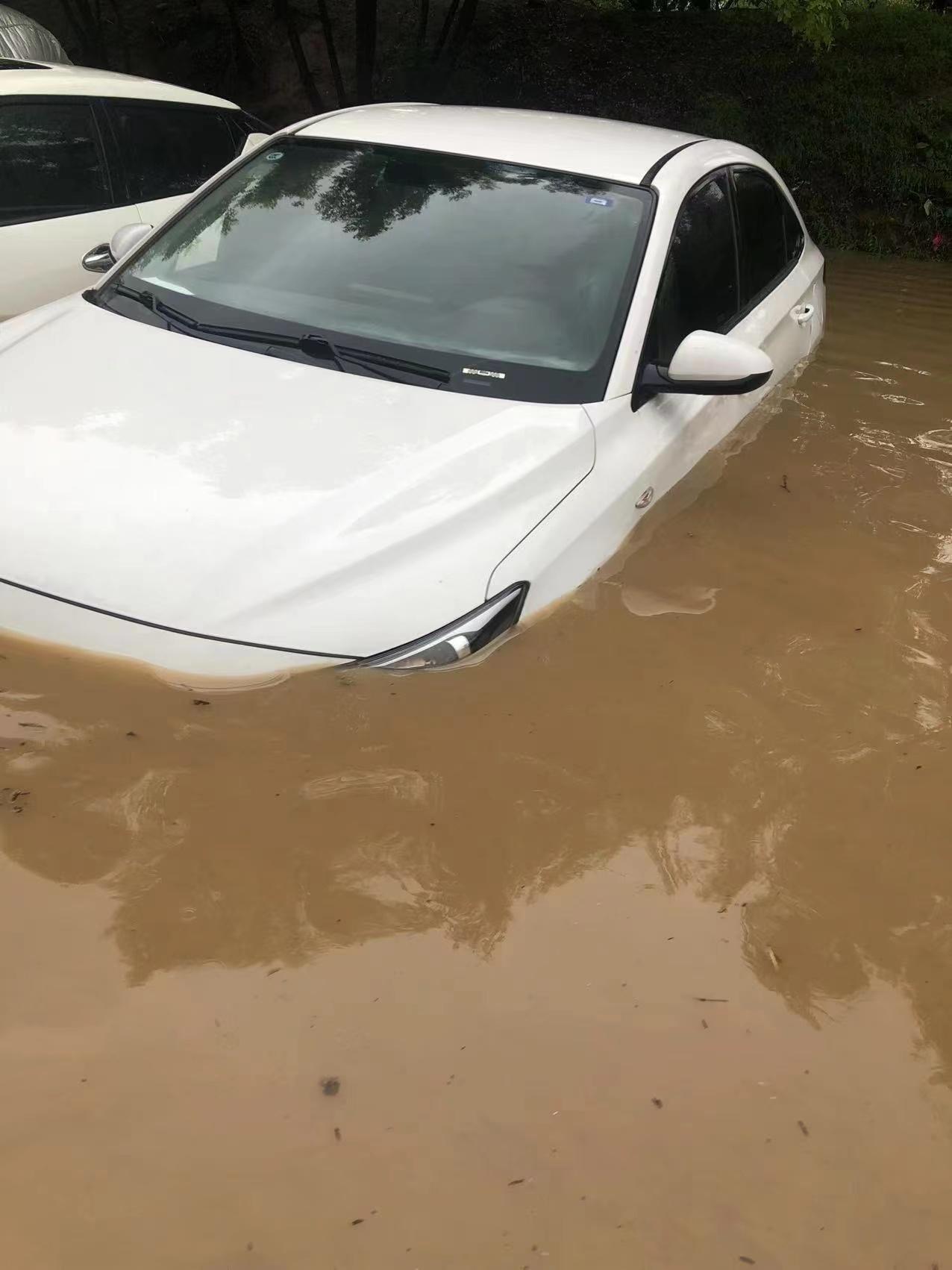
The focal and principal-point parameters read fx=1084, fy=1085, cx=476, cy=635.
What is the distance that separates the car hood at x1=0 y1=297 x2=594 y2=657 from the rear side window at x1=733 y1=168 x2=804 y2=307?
175 cm

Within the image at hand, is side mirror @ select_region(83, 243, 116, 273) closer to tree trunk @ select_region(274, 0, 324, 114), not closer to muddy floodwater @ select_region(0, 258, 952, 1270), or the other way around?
muddy floodwater @ select_region(0, 258, 952, 1270)

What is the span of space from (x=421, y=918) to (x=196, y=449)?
1.28 meters

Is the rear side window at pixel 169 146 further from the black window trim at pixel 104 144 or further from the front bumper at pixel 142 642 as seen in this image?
the front bumper at pixel 142 642

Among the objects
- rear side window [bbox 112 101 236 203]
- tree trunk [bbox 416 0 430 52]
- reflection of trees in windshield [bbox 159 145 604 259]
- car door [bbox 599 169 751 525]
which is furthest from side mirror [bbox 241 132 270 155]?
tree trunk [bbox 416 0 430 52]

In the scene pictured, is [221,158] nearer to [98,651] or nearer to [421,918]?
[98,651]

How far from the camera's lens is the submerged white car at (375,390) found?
8.09 ft

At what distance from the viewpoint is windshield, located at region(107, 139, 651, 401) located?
10.5ft

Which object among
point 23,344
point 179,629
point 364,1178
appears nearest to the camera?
point 364,1178

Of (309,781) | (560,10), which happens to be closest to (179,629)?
(309,781)

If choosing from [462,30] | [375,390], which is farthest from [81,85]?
[462,30]

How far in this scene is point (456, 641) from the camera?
2.59m

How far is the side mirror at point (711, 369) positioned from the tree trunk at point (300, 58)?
10762mm

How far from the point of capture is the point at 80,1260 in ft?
5.35

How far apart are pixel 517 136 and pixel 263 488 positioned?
6.23ft
